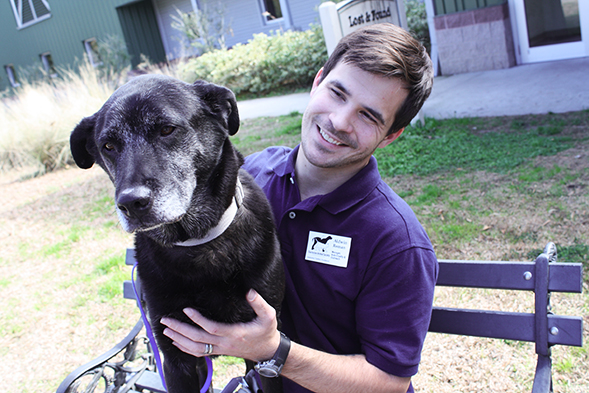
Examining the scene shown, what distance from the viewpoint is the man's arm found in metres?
1.54

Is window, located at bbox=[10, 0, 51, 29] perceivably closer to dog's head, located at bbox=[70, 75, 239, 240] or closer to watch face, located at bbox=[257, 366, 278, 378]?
dog's head, located at bbox=[70, 75, 239, 240]

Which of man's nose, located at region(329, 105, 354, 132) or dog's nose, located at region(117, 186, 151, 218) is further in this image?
man's nose, located at region(329, 105, 354, 132)

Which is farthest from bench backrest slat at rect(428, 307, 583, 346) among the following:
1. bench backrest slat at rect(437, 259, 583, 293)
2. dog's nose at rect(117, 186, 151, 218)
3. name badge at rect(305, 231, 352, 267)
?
dog's nose at rect(117, 186, 151, 218)

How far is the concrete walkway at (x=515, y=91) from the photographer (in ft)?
19.1

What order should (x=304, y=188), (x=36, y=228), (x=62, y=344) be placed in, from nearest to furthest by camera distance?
1. (x=304, y=188)
2. (x=62, y=344)
3. (x=36, y=228)

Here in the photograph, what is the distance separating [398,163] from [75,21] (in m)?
22.3

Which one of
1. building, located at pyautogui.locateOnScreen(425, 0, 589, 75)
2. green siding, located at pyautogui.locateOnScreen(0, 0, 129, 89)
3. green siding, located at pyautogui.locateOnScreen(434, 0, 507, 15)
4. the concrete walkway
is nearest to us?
the concrete walkway

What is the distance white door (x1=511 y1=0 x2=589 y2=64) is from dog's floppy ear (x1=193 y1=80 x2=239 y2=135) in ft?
25.2

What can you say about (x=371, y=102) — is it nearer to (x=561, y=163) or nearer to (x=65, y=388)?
(x=65, y=388)

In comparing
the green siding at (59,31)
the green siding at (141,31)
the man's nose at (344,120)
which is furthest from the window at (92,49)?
the man's nose at (344,120)

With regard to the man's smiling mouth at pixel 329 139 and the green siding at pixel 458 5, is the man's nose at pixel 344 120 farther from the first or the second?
the green siding at pixel 458 5

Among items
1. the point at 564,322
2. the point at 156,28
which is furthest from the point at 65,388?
the point at 156,28

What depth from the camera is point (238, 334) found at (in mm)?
1543

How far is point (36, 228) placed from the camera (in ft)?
18.6
